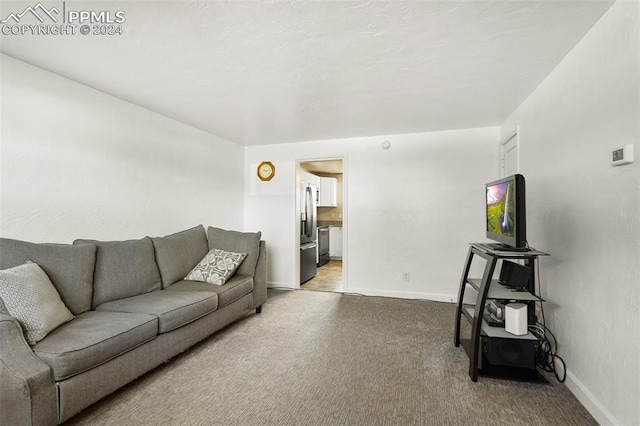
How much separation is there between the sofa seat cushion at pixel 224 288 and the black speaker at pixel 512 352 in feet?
7.53

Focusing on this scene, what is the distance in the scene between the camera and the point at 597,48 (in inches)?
71.1

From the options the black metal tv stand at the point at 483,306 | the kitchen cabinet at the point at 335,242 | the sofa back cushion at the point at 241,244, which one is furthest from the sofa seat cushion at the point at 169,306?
the kitchen cabinet at the point at 335,242

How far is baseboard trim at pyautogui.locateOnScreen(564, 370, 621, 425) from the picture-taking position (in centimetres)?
165

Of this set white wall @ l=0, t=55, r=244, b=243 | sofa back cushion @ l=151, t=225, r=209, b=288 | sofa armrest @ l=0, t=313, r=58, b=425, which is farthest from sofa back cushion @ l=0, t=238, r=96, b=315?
sofa back cushion @ l=151, t=225, r=209, b=288

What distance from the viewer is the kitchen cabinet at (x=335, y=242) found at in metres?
7.71

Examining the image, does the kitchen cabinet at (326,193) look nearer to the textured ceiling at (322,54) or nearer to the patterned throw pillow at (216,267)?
the textured ceiling at (322,54)

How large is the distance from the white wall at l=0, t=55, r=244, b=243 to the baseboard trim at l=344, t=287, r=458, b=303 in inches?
98.5

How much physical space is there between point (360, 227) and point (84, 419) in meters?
3.52

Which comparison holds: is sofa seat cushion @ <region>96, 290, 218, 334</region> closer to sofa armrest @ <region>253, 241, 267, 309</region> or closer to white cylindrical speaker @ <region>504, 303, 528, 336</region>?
sofa armrest @ <region>253, 241, 267, 309</region>

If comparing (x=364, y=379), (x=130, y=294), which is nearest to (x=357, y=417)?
(x=364, y=379)

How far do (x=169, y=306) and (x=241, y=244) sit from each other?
1396 mm

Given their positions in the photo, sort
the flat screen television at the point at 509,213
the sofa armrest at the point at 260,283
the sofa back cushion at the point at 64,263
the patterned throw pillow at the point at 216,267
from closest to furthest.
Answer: the sofa back cushion at the point at 64,263, the flat screen television at the point at 509,213, the patterned throw pillow at the point at 216,267, the sofa armrest at the point at 260,283

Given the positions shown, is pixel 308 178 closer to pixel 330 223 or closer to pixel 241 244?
pixel 330 223

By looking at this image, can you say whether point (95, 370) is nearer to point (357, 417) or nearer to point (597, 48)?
point (357, 417)
